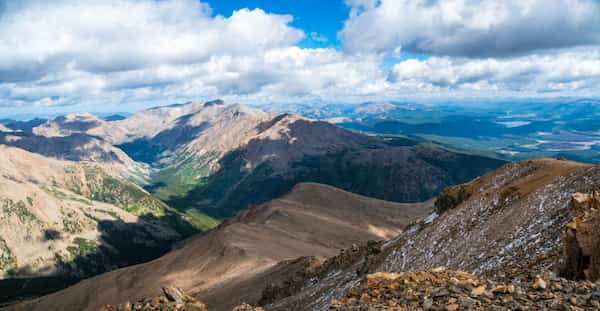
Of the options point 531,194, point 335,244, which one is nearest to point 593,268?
point 531,194

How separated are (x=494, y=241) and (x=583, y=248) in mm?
16318

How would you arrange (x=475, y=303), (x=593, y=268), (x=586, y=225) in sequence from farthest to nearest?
(x=586, y=225) < (x=593, y=268) < (x=475, y=303)

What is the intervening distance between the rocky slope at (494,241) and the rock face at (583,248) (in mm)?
1283

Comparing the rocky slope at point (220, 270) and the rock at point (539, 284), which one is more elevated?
the rock at point (539, 284)

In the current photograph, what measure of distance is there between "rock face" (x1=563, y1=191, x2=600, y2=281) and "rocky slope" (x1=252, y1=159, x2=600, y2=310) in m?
1.28

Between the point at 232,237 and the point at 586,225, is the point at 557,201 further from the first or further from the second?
the point at 232,237

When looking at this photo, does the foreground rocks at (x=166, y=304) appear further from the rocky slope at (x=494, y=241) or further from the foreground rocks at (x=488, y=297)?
the rocky slope at (x=494, y=241)

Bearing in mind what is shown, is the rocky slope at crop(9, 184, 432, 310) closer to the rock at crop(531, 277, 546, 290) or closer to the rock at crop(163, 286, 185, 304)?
the rock at crop(163, 286, 185, 304)

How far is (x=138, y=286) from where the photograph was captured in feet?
401

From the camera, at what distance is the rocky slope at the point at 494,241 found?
1008 inches

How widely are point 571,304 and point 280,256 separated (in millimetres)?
109995

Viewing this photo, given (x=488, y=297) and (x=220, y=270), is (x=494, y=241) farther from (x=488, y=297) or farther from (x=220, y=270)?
(x=220, y=270)

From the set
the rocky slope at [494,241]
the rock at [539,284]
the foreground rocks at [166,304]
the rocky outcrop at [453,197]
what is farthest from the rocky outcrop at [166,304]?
the rocky outcrop at [453,197]

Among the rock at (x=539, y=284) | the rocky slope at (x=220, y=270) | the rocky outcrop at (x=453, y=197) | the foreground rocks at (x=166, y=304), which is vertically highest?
the rock at (x=539, y=284)
